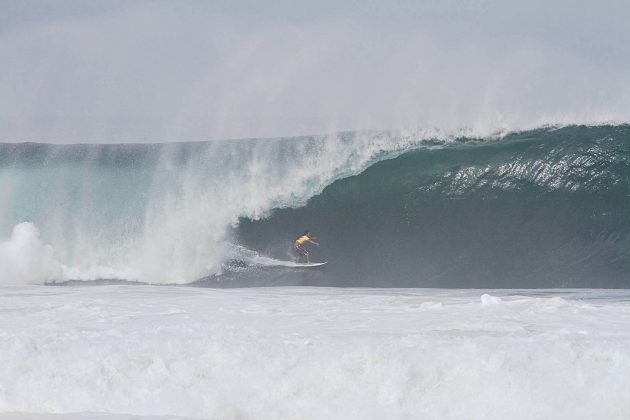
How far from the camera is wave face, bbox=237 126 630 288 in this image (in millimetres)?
14422

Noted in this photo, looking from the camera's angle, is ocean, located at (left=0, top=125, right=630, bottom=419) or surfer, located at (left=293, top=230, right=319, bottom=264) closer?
ocean, located at (left=0, top=125, right=630, bottom=419)

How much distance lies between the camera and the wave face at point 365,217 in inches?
582

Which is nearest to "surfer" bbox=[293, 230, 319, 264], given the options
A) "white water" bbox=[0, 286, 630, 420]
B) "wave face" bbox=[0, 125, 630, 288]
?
"wave face" bbox=[0, 125, 630, 288]

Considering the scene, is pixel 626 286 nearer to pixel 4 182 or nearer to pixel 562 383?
pixel 562 383

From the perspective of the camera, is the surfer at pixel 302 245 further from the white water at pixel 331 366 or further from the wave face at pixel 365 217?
the white water at pixel 331 366

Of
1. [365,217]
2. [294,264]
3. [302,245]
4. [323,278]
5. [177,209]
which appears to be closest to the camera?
[323,278]

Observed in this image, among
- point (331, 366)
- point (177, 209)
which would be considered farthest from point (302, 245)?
point (331, 366)

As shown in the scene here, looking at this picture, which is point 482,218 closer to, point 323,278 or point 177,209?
point 323,278

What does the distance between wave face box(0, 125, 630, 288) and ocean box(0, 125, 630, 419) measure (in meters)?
0.05

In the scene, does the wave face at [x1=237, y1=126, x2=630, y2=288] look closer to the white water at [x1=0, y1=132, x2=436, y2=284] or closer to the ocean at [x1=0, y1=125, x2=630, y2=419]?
the ocean at [x1=0, y1=125, x2=630, y2=419]

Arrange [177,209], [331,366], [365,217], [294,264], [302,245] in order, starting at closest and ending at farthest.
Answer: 1. [331,366]
2. [294,264]
3. [302,245]
4. [365,217]
5. [177,209]

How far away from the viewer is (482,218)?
52.2 feet

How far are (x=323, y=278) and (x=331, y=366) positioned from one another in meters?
7.56

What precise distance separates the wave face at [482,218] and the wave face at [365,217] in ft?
0.10
